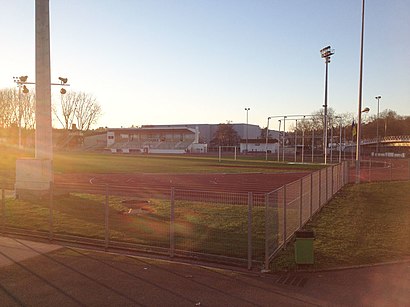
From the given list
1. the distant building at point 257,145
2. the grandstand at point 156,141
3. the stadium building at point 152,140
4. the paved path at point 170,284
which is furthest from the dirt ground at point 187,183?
the distant building at point 257,145

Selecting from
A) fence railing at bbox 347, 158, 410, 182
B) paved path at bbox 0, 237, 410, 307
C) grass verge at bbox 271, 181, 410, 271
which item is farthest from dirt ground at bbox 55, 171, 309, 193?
paved path at bbox 0, 237, 410, 307

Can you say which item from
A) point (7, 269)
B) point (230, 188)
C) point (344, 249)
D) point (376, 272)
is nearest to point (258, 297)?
Answer: point (376, 272)

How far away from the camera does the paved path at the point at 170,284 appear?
766cm

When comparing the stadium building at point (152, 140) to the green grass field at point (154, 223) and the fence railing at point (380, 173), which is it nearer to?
the fence railing at point (380, 173)

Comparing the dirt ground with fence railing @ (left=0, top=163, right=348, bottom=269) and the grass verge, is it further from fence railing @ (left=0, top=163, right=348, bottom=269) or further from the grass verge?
fence railing @ (left=0, top=163, right=348, bottom=269)

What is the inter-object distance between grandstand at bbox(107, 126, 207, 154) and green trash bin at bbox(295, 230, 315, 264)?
318 feet

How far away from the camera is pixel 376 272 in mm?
9461

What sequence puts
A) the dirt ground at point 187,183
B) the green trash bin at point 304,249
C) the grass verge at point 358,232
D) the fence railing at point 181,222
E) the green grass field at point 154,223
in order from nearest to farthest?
the green trash bin at point 304,249 → the grass verge at point 358,232 → the fence railing at point 181,222 → the green grass field at point 154,223 → the dirt ground at point 187,183

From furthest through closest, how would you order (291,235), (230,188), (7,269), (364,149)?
1. (364,149)
2. (230,188)
3. (291,235)
4. (7,269)

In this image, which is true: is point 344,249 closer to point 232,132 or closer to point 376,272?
point 376,272

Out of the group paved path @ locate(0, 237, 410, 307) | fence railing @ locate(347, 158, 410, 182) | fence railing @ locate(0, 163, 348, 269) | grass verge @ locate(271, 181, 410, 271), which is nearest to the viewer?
paved path @ locate(0, 237, 410, 307)

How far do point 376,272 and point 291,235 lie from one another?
11.8ft

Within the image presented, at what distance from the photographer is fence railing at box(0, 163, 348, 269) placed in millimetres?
10680

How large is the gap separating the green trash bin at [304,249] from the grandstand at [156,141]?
96914 mm
